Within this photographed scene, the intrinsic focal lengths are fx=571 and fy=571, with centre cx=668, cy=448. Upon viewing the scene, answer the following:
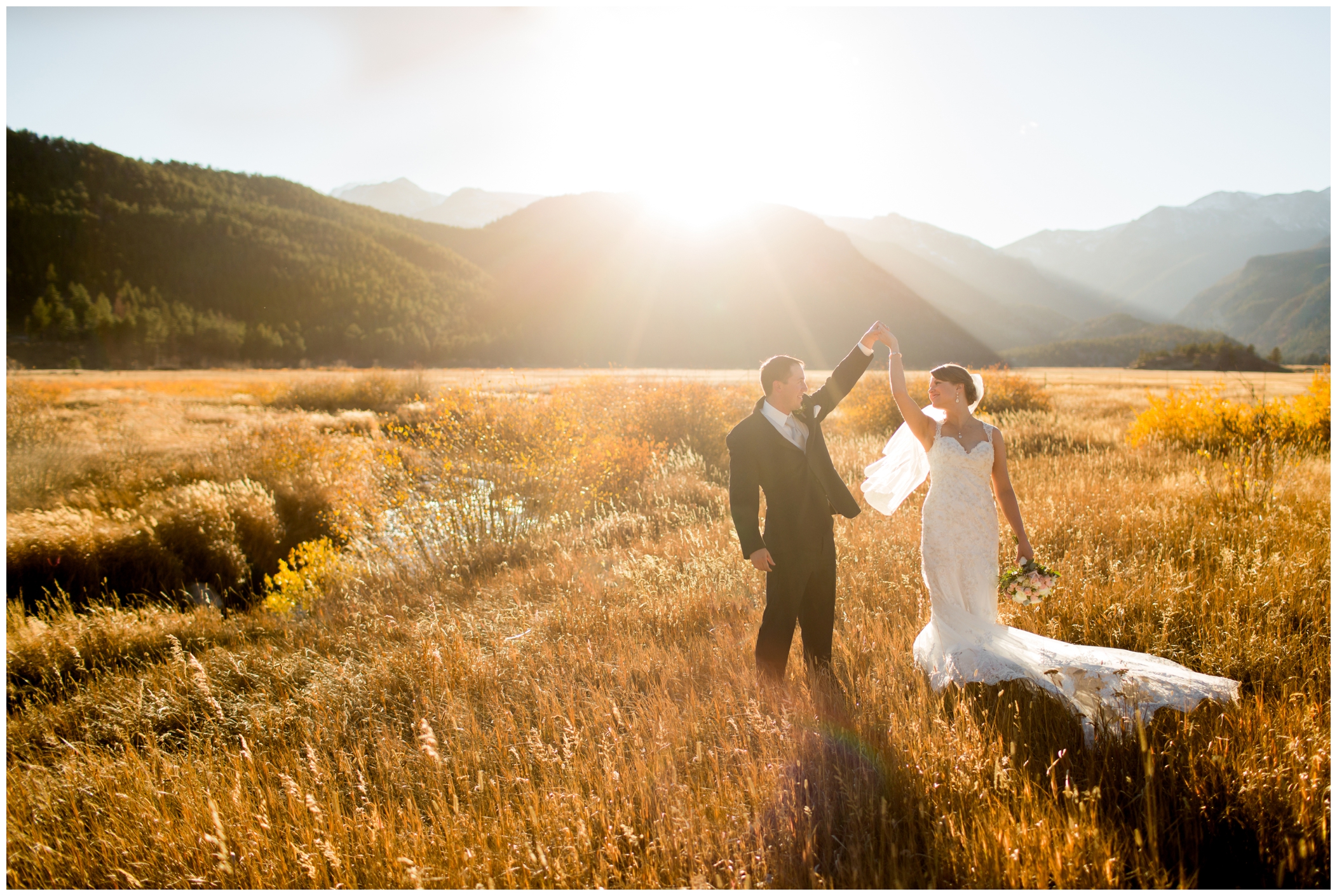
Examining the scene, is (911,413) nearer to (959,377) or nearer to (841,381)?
(959,377)

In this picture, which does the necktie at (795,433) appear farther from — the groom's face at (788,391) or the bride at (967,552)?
the bride at (967,552)

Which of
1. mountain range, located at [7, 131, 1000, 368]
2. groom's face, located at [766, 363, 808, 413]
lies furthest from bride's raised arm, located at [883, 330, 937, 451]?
mountain range, located at [7, 131, 1000, 368]

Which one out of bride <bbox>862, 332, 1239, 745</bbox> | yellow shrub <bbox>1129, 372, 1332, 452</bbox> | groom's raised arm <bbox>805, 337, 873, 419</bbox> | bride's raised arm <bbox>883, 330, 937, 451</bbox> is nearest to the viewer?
bride <bbox>862, 332, 1239, 745</bbox>

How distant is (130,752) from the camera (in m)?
3.93

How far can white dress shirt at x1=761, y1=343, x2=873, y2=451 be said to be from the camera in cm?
371

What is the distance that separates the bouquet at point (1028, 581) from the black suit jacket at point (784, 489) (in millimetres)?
1036

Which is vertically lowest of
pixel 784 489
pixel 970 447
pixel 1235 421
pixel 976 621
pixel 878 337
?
pixel 976 621

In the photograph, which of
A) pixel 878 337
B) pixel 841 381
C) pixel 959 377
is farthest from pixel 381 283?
pixel 959 377

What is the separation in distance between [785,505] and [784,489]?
110 millimetres

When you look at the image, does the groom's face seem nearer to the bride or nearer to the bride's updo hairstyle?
the bride

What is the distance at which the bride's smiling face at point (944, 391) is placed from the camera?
3787 millimetres

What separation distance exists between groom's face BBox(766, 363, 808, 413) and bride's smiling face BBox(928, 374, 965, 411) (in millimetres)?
883

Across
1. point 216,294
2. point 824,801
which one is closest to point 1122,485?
point 824,801

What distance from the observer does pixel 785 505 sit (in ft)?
12.0
